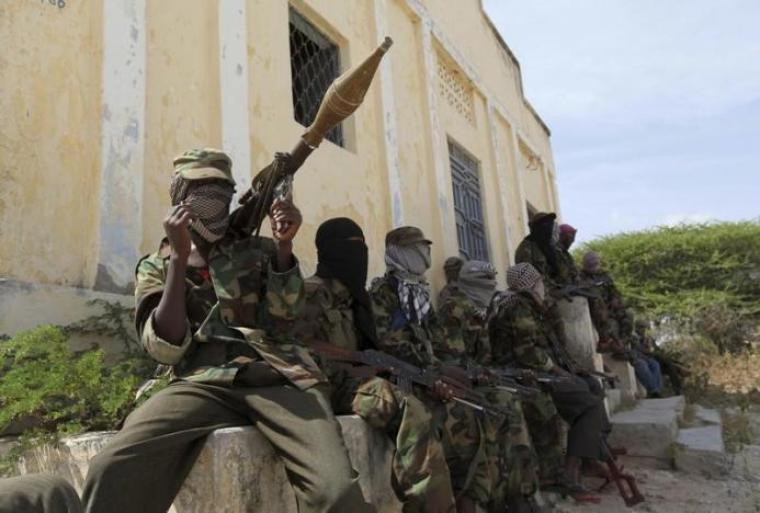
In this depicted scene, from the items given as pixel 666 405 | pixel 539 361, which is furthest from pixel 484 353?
pixel 666 405

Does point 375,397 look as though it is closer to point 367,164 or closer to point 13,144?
point 13,144

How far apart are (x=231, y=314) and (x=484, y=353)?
2.57m

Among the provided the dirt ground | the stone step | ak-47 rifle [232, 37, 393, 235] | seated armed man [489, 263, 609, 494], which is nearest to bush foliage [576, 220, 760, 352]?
the stone step

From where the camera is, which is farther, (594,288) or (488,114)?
(488,114)

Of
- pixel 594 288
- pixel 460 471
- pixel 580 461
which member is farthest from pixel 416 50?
pixel 460 471

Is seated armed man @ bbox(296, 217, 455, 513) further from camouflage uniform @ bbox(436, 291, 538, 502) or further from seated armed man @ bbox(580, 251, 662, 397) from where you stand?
seated armed man @ bbox(580, 251, 662, 397)

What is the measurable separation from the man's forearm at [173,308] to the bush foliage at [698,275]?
524 inches

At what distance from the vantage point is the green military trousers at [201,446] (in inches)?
66.5

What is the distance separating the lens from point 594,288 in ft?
22.5

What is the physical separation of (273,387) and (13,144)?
1613 mm

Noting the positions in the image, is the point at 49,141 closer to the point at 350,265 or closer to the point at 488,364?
the point at 350,265

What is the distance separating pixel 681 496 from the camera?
4.22 meters

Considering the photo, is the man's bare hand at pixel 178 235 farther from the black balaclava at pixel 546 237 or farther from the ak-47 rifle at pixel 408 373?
the black balaclava at pixel 546 237

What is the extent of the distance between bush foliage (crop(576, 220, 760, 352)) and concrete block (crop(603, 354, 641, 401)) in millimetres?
6633
